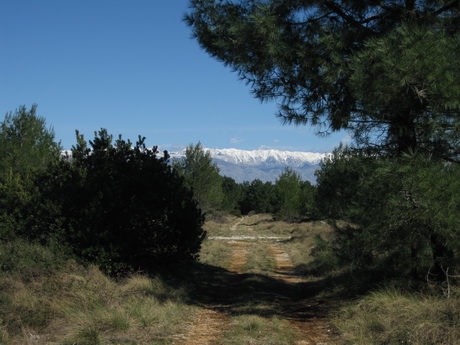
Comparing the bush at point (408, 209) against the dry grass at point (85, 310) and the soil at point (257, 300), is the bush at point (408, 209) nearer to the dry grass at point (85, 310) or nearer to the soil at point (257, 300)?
the soil at point (257, 300)

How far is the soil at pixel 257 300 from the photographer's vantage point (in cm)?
686

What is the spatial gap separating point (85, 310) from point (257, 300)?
155 inches

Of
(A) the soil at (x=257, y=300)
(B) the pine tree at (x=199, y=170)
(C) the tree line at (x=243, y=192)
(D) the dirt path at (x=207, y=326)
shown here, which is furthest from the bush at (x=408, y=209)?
(B) the pine tree at (x=199, y=170)

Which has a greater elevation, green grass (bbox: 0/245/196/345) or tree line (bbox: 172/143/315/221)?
tree line (bbox: 172/143/315/221)

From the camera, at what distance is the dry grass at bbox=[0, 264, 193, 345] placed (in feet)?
19.6

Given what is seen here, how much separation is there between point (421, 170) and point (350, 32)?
2797mm

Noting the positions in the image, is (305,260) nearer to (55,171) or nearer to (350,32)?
(55,171)

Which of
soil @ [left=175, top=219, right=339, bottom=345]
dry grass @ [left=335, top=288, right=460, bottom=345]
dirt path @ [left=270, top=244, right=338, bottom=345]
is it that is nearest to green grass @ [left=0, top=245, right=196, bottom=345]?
soil @ [left=175, top=219, right=339, bottom=345]

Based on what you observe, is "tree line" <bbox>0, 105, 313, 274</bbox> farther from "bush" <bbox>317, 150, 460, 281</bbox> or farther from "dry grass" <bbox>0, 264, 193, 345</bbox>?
"bush" <bbox>317, 150, 460, 281</bbox>

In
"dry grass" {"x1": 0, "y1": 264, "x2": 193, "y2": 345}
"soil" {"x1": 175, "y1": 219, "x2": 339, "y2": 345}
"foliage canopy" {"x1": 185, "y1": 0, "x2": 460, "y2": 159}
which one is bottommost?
"soil" {"x1": 175, "y1": 219, "x2": 339, "y2": 345}

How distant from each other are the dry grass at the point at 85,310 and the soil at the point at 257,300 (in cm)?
48

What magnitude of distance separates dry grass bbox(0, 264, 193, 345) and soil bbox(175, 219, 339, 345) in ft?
1.57

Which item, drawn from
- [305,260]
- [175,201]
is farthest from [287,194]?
[175,201]

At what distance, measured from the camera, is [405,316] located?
20.1 feet
